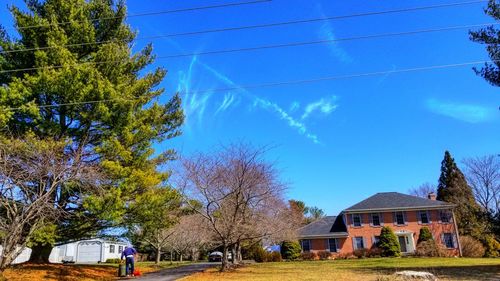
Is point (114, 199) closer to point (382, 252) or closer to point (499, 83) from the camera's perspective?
point (499, 83)

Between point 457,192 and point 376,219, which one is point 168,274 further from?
point 457,192

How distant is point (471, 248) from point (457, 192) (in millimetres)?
14417

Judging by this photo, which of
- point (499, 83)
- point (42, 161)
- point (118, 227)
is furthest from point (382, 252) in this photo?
point (42, 161)

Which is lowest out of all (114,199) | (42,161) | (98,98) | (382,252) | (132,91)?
(382,252)

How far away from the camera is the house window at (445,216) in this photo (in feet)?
138

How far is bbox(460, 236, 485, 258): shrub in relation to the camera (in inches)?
1548

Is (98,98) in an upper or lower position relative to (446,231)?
upper

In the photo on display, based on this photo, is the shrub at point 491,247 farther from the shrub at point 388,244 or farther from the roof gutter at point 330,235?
the roof gutter at point 330,235

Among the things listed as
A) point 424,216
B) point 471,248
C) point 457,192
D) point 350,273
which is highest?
point 457,192

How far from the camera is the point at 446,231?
41656 mm

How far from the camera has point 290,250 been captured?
4184cm

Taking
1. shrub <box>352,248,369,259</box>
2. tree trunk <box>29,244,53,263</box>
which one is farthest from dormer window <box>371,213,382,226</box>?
tree trunk <box>29,244,53,263</box>

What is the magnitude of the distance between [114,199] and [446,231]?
37153 millimetres

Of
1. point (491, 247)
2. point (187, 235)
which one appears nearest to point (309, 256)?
point (187, 235)
